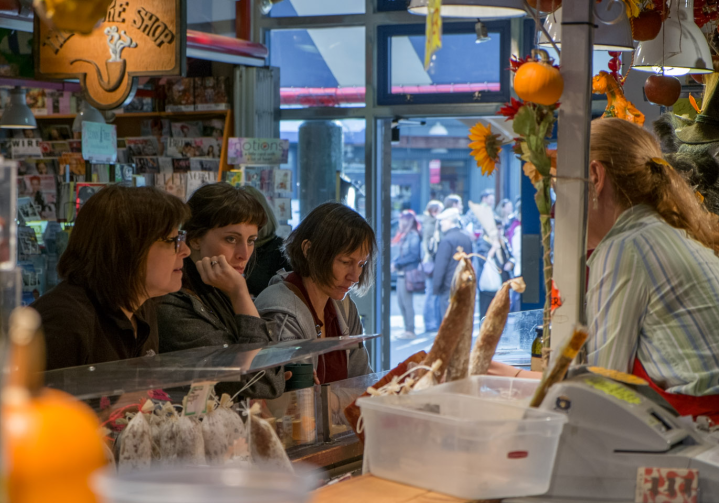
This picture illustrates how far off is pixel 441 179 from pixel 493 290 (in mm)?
2202

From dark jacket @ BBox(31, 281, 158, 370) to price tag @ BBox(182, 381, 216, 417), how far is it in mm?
517

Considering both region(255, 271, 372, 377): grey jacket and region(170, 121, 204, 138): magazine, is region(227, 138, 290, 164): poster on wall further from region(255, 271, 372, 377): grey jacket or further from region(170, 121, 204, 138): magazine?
region(255, 271, 372, 377): grey jacket

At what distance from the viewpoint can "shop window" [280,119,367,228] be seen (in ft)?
23.0

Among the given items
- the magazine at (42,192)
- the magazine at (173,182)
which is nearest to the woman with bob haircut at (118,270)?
the magazine at (173,182)

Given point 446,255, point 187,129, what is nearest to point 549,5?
point 187,129

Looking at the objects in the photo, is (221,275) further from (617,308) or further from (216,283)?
(617,308)

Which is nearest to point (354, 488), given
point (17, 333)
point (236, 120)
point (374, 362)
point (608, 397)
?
point (608, 397)

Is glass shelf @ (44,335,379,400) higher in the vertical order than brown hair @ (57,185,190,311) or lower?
lower

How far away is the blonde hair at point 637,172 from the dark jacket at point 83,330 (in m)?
1.34

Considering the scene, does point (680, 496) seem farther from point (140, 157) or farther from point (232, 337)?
point (140, 157)

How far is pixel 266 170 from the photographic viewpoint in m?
6.66

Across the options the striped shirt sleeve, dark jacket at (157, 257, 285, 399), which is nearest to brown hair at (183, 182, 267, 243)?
dark jacket at (157, 257, 285, 399)

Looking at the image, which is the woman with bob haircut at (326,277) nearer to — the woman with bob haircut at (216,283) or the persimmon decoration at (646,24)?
the woman with bob haircut at (216,283)

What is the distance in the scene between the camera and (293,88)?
720 cm
